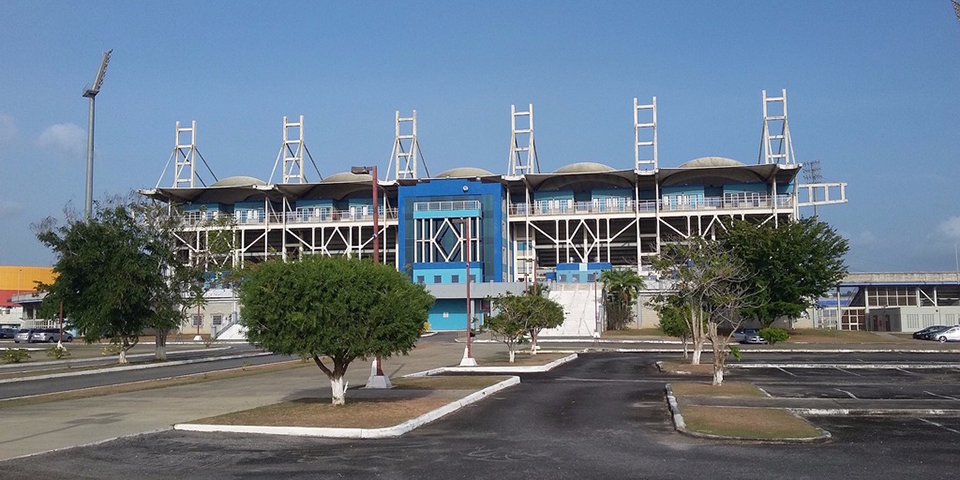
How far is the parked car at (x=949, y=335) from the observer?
6056 cm

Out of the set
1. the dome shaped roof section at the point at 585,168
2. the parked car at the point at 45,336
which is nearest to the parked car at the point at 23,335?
the parked car at the point at 45,336

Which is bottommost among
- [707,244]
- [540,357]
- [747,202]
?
[540,357]

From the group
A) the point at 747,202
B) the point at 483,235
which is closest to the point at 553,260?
the point at 483,235

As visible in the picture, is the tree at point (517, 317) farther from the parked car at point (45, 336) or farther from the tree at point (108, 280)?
the parked car at point (45, 336)

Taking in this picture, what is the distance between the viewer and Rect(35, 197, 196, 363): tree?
38.6 metres

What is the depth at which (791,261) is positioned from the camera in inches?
2502

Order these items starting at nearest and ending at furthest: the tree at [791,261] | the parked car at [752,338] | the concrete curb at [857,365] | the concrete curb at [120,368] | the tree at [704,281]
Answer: the tree at [704,281] → the concrete curb at [120,368] → the concrete curb at [857,365] → the parked car at [752,338] → the tree at [791,261]

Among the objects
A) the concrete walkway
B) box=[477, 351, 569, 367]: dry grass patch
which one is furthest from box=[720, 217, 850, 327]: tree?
the concrete walkway

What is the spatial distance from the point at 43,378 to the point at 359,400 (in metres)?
18.4

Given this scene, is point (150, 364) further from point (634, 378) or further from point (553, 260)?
point (553, 260)

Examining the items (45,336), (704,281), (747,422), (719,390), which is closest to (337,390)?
(747,422)

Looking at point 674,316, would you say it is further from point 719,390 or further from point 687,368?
point 719,390

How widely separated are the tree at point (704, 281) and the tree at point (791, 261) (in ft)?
110

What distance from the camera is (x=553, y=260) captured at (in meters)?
104
